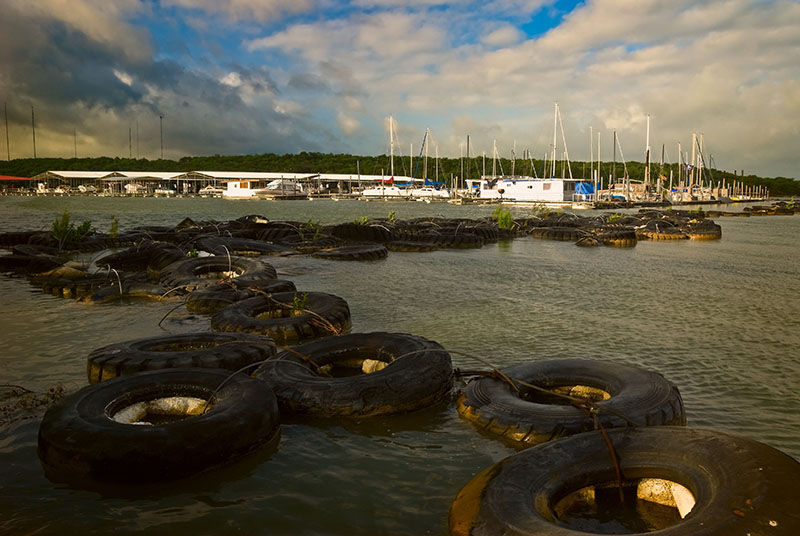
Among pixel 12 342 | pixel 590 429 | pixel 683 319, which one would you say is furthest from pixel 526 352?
pixel 12 342

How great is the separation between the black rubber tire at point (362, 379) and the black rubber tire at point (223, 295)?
12.0 ft

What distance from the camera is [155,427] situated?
440cm

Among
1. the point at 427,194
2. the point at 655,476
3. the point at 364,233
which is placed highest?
the point at 427,194

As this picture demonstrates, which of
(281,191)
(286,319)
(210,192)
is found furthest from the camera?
(210,192)

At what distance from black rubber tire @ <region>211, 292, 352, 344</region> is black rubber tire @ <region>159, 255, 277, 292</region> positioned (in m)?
2.53

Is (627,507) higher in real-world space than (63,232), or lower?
lower

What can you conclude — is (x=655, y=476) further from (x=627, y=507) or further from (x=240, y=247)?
(x=240, y=247)

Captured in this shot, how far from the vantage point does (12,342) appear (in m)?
8.23

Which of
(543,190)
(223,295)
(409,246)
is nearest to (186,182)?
(543,190)

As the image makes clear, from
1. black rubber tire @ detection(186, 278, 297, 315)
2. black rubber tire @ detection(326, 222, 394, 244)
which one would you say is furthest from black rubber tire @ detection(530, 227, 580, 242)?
black rubber tire @ detection(186, 278, 297, 315)

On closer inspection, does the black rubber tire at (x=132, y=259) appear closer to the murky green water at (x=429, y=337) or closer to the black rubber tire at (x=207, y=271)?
the murky green water at (x=429, y=337)

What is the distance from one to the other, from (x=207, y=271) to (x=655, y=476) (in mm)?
11693

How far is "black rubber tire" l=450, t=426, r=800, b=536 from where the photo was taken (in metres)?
3.00

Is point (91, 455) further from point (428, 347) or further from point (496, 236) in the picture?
point (496, 236)
